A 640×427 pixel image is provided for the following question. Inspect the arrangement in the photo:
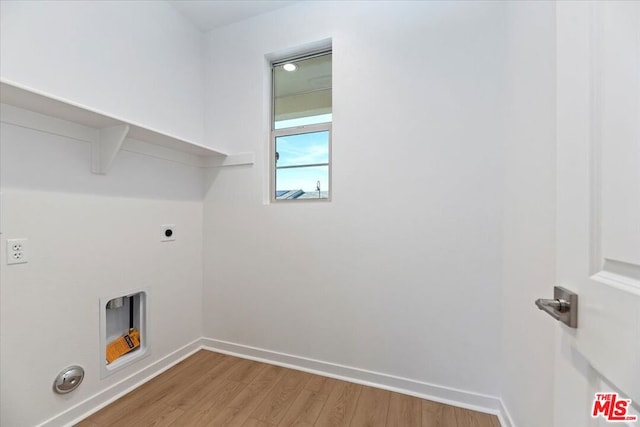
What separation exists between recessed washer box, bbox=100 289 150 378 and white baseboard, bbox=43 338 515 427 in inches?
5.0

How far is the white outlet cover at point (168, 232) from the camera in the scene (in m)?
2.02

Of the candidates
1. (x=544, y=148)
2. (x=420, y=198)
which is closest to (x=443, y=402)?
(x=420, y=198)

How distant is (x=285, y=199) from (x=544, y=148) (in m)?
1.68

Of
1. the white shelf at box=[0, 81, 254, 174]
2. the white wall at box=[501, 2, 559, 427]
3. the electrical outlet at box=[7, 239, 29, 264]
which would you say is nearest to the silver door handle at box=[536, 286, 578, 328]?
the white wall at box=[501, 2, 559, 427]

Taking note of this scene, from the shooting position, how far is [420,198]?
5.70 feet

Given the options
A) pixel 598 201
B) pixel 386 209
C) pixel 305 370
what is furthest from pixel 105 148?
pixel 598 201

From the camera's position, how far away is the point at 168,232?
2.06 meters

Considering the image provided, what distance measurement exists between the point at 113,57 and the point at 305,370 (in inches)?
104

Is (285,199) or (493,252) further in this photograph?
(285,199)

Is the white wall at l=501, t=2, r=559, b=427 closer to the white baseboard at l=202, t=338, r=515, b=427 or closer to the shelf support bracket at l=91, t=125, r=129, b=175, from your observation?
the white baseboard at l=202, t=338, r=515, b=427

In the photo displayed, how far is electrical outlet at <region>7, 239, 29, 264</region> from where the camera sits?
1.24 metres

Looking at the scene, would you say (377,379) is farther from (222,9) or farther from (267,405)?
(222,9)

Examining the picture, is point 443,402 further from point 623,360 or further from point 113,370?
point 113,370

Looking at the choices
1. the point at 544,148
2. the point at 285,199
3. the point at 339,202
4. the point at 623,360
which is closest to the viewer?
the point at 623,360
